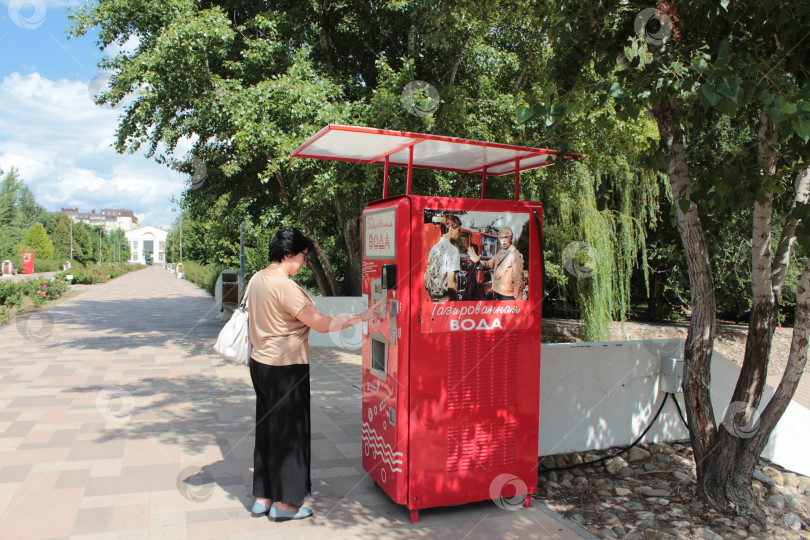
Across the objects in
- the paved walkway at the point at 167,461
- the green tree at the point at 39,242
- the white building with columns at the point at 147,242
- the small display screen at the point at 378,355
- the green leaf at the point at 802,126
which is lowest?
the paved walkway at the point at 167,461

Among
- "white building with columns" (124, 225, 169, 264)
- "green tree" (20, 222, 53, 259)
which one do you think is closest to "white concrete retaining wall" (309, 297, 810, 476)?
"green tree" (20, 222, 53, 259)

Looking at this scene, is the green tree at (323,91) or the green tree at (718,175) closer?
the green tree at (718,175)

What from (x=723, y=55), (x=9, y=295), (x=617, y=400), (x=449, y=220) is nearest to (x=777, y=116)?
(x=723, y=55)

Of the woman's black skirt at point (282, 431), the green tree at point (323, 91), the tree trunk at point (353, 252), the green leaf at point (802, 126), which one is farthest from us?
the tree trunk at point (353, 252)

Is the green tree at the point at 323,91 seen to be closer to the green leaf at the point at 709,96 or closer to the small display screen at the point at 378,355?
the small display screen at the point at 378,355

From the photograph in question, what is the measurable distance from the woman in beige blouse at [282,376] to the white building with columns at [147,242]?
160819mm

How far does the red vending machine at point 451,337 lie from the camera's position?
3.90m

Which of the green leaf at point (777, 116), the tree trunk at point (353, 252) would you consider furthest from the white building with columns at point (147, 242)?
the green leaf at point (777, 116)

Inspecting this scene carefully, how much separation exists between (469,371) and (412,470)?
75 centimetres

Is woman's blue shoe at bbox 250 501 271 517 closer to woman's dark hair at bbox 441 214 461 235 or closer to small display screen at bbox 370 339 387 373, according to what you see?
small display screen at bbox 370 339 387 373

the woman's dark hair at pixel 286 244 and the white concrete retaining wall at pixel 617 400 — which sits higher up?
the woman's dark hair at pixel 286 244

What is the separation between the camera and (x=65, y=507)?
398cm

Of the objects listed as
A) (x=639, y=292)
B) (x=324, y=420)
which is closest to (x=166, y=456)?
(x=324, y=420)

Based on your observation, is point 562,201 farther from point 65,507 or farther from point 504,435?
point 65,507
